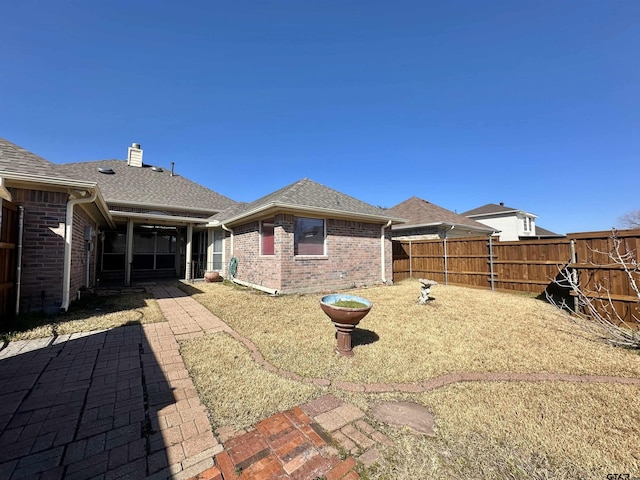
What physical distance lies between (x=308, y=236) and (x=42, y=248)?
6.48m

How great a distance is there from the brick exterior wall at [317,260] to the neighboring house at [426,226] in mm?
3844

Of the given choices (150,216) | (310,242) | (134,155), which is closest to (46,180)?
(150,216)

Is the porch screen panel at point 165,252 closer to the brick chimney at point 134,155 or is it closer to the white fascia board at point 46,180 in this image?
the brick chimney at point 134,155

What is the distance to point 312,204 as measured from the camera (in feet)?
28.3

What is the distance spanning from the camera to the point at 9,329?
14.4 feet

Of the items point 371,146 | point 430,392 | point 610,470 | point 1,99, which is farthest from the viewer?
point 371,146

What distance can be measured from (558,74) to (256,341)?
1212 cm

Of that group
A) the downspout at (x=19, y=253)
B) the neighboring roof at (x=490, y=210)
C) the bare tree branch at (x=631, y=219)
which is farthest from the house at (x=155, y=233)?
the bare tree branch at (x=631, y=219)

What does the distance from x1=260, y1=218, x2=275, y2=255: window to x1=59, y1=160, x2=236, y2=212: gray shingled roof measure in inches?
251

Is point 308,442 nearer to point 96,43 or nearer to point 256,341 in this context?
point 256,341

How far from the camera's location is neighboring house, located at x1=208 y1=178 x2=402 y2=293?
26.8ft

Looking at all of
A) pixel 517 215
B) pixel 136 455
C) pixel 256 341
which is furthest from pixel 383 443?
pixel 517 215

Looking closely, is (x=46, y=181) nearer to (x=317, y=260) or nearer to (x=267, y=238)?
(x=267, y=238)

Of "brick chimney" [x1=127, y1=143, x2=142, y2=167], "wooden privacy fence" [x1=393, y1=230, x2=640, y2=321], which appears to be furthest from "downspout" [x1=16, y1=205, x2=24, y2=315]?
"brick chimney" [x1=127, y1=143, x2=142, y2=167]
